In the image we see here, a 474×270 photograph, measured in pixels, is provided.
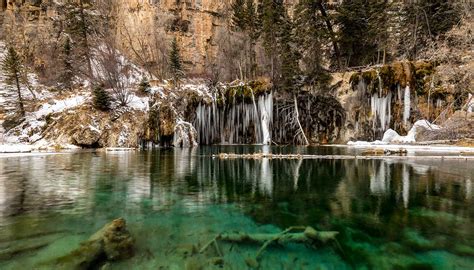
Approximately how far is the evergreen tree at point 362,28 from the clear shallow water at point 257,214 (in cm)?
2850

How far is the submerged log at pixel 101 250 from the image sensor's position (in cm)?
427

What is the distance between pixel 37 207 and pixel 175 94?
31.0 meters

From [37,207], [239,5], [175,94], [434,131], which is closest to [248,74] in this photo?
[239,5]

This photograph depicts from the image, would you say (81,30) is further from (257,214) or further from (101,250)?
(101,250)

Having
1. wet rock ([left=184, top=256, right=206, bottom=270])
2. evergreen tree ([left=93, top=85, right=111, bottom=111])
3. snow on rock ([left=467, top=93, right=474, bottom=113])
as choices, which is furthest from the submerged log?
evergreen tree ([left=93, top=85, right=111, bottom=111])

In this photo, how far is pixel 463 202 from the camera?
7.23 meters

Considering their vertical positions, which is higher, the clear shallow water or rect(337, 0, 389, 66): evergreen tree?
rect(337, 0, 389, 66): evergreen tree

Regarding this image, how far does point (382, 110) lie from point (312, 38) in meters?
13.2

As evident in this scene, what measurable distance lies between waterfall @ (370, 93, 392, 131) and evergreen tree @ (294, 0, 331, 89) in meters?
6.32

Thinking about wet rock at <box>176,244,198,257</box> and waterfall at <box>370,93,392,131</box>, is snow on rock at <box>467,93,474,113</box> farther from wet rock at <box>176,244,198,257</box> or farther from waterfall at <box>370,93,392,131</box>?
wet rock at <box>176,244,198,257</box>

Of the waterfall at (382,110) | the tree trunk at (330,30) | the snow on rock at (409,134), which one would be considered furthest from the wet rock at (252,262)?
the tree trunk at (330,30)

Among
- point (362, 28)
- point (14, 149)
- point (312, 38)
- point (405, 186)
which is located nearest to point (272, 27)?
point (312, 38)

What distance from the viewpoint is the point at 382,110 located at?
32.4 meters

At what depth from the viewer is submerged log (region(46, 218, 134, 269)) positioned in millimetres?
4270
